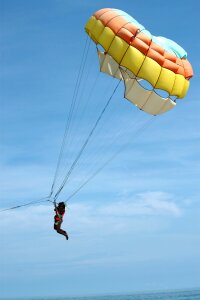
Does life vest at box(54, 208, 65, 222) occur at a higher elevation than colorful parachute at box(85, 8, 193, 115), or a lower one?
lower

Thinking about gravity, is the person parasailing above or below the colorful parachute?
below

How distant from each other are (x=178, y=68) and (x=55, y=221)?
7826 mm

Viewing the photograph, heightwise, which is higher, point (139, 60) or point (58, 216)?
point (139, 60)

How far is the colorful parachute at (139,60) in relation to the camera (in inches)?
829

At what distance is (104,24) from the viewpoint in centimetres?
2156

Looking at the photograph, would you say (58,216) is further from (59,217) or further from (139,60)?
(139,60)

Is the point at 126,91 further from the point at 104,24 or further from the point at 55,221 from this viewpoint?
the point at 55,221

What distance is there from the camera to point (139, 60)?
68.8ft

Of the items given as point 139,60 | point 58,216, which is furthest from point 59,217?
point 139,60

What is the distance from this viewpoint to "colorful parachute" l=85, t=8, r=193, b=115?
21.1m

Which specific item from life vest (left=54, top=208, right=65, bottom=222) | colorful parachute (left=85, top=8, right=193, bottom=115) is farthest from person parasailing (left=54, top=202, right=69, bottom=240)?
colorful parachute (left=85, top=8, right=193, bottom=115)

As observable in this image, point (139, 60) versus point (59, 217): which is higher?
point (139, 60)

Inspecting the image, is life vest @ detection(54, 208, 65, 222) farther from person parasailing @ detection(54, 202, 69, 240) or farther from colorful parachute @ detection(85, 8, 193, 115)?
colorful parachute @ detection(85, 8, 193, 115)

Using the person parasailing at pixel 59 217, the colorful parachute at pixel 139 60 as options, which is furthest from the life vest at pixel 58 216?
the colorful parachute at pixel 139 60
